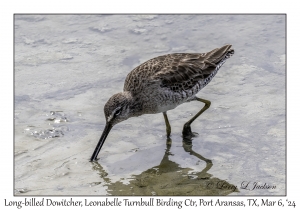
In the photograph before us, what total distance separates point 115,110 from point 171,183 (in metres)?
1.42

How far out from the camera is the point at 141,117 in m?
9.68

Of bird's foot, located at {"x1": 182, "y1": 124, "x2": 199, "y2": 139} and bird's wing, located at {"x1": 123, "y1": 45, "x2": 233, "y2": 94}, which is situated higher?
bird's wing, located at {"x1": 123, "y1": 45, "x2": 233, "y2": 94}

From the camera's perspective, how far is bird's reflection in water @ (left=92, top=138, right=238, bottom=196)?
24.8 ft

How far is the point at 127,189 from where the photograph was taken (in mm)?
7656

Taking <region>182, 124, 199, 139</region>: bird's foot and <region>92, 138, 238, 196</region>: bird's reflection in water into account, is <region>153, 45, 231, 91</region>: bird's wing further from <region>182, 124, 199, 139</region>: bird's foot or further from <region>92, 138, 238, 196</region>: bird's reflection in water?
<region>92, 138, 238, 196</region>: bird's reflection in water

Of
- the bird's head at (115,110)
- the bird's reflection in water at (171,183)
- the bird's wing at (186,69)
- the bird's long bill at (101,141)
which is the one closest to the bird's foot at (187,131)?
the bird's wing at (186,69)

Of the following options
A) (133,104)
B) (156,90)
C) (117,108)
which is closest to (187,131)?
(156,90)

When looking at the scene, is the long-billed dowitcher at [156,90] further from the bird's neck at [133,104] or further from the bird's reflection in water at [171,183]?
the bird's reflection in water at [171,183]

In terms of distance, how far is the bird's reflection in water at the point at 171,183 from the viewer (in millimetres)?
7559

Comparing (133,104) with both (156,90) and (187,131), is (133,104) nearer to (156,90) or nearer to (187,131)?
(156,90)

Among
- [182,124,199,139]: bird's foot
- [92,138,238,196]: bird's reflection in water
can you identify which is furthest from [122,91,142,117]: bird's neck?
[92,138,238,196]: bird's reflection in water

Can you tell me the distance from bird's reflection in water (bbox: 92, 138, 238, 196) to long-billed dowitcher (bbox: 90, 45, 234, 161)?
2.66ft

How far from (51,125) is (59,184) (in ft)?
5.70
